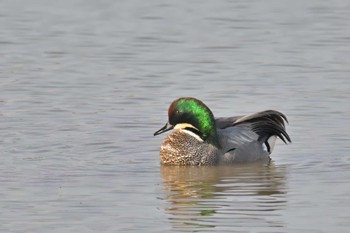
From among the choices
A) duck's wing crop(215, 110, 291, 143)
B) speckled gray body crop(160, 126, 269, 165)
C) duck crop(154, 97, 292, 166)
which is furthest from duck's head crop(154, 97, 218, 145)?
duck's wing crop(215, 110, 291, 143)

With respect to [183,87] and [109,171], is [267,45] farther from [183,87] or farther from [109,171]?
[109,171]

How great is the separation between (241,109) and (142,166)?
111 inches

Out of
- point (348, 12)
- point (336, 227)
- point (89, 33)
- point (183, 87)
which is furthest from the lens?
point (348, 12)

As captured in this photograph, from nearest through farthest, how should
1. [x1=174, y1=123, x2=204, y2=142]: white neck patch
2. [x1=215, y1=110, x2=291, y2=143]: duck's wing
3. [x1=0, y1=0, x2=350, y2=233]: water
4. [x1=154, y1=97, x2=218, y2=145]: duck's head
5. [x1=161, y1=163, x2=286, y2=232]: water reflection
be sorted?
[x1=161, y1=163, x2=286, y2=232]: water reflection
[x1=0, y1=0, x2=350, y2=233]: water
[x1=154, y1=97, x2=218, y2=145]: duck's head
[x1=174, y1=123, x2=204, y2=142]: white neck patch
[x1=215, y1=110, x2=291, y2=143]: duck's wing

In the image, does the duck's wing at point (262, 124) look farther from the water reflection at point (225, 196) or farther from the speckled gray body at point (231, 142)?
the water reflection at point (225, 196)

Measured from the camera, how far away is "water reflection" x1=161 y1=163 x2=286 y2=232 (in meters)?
11.9

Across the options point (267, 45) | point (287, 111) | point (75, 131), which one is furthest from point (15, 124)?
point (267, 45)

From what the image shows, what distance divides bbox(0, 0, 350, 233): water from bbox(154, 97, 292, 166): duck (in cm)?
19

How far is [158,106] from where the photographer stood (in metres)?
17.6

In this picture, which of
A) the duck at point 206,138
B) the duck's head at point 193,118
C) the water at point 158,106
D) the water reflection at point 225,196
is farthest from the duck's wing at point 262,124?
the water reflection at point 225,196

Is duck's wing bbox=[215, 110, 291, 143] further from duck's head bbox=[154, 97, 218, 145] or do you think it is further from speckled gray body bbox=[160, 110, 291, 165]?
duck's head bbox=[154, 97, 218, 145]

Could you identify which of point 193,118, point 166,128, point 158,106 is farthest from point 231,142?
point 158,106

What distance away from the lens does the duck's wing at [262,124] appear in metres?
15.7

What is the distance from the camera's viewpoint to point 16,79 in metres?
19.0
